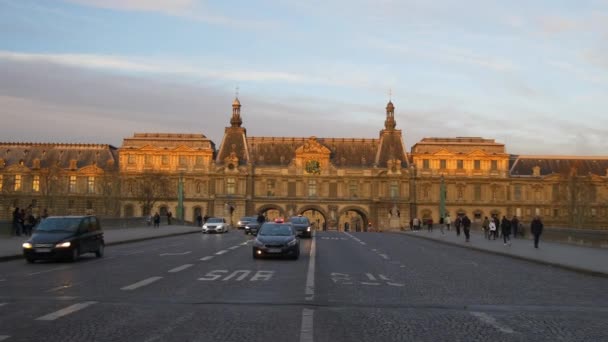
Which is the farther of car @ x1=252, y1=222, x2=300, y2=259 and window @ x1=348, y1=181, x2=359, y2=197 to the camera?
window @ x1=348, y1=181, x2=359, y2=197

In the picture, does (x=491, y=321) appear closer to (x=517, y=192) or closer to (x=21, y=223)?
(x=21, y=223)

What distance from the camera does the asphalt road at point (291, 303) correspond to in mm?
11672

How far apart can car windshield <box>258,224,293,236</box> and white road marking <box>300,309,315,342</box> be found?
51.2 ft

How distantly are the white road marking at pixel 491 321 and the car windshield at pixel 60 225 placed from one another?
17.7 metres

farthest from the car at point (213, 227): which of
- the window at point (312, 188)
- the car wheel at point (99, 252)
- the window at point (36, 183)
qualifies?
the window at point (36, 183)

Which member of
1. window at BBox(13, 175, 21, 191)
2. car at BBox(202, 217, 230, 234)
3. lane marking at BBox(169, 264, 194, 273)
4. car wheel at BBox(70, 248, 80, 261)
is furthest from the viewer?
window at BBox(13, 175, 21, 191)

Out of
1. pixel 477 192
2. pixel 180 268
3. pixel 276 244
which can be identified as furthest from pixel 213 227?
pixel 477 192

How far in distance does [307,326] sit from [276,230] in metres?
17.9

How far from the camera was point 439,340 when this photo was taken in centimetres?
1122

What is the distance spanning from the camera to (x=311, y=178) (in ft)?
360

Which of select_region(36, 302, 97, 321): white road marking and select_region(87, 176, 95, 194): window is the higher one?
select_region(87, 176, 95, 194): window

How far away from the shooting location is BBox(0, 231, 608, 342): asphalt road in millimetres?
11672

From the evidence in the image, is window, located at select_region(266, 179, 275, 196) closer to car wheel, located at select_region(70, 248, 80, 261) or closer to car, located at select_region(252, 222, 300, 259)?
car, located at select_region(252, 222, 300, 259)

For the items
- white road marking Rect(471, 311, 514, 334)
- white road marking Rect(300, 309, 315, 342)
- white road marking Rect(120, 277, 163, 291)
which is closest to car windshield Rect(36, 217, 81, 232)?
white road marking Rect(120, 277, 163, 291)
